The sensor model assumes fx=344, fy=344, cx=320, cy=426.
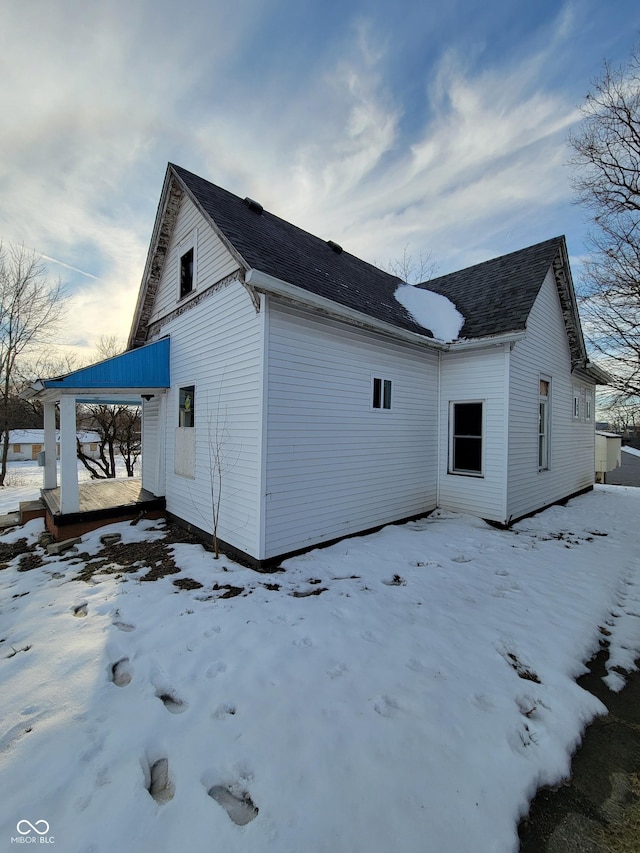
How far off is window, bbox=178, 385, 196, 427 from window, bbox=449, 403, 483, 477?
5728 millimetres

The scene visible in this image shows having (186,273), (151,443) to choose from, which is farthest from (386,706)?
(151,443)

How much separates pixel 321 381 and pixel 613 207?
11854 mm

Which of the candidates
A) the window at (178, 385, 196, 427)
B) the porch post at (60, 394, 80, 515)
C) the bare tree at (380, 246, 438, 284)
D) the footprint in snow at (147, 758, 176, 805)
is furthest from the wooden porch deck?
the bare tree at (380, 246, 438, 284)

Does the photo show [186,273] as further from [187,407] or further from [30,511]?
[30,511]

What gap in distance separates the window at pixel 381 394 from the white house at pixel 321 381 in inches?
1.5

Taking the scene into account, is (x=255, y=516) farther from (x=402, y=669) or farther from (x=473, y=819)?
(x=473, y=819)

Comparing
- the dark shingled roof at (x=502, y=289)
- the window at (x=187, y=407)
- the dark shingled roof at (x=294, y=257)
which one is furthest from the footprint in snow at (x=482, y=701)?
the dark shingled roof at (x=502, y=289)

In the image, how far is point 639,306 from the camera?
1063cm

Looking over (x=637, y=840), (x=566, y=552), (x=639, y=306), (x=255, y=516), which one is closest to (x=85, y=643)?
(x=255, y=516)

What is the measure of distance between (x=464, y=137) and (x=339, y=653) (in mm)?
10031

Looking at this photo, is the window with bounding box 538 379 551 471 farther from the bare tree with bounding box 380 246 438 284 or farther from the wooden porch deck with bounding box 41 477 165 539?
the bare tree with bounding box 380 246 438 284

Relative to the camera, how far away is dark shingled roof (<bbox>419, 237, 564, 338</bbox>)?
728 cm

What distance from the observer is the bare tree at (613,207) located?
992cm

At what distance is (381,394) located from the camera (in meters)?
6.73
